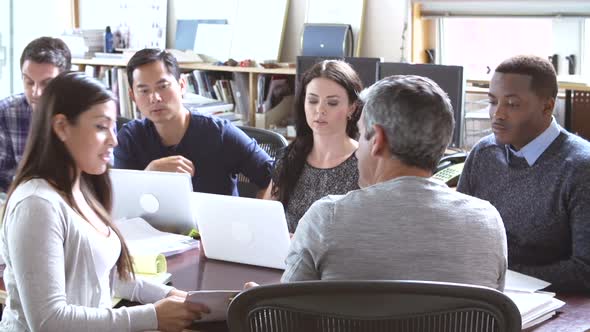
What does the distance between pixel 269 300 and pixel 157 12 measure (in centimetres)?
409

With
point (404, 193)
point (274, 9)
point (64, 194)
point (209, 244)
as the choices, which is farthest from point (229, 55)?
point (404, 193)

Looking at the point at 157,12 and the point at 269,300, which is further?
the point at 157,12

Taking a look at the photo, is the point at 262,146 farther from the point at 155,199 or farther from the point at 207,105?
the point at 207,105

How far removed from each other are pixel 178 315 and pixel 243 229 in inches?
16.8

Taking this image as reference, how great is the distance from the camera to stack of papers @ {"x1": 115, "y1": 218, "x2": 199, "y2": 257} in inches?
91.2

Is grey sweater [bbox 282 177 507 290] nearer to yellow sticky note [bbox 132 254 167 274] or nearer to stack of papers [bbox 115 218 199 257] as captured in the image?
yellow sticky note [bbox 132 254 167 274]

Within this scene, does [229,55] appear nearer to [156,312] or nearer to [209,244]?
[209,244]

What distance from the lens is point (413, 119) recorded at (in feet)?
5.13

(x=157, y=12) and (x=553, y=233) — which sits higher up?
(x=157, y=12)

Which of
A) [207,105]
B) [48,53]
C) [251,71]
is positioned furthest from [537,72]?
[207,105]

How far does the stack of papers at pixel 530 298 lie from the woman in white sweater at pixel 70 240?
71cm

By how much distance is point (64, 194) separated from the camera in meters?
1.83

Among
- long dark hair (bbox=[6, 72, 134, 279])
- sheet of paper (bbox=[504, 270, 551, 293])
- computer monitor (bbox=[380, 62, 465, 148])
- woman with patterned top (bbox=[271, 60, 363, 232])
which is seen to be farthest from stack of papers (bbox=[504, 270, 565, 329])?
computer monitor (bbox=[380, 62, 465, 148])

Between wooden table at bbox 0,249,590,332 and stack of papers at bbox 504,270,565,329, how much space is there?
0.06 feet
